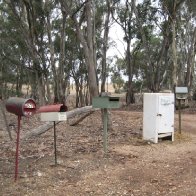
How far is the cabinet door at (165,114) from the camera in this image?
9.94 meters

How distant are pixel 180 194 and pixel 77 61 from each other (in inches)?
1187

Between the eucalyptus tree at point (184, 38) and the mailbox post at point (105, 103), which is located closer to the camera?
the mailbox post at point (105, 103)

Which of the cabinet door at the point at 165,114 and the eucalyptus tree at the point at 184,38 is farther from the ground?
the eucalyptus tree at the point at 184,38

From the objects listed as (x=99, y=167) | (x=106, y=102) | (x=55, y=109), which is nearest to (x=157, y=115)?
(x=106, y=102)

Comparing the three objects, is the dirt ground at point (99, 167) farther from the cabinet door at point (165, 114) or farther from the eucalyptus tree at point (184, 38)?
the eucalyptus tree at point (184, 38)

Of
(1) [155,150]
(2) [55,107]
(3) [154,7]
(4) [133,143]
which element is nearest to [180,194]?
(2) [55,107]

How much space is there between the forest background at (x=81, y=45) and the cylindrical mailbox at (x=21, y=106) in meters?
6.40

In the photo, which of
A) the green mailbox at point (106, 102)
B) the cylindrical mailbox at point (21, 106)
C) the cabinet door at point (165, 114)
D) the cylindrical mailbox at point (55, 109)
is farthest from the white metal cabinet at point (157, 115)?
the cylindrical mailbox at point (21, 106)

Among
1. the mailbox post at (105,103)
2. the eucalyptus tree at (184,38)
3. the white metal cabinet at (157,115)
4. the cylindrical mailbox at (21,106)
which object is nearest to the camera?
the cylindrical mailbox at (21,106)

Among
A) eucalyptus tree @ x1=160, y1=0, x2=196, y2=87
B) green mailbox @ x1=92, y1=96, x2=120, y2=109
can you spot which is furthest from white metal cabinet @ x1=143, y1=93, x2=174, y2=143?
eucalyptus tree @ x1=160, y1=0, x2=196, y2=87

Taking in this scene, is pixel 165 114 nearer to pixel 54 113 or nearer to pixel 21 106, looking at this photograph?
pixel 54 113

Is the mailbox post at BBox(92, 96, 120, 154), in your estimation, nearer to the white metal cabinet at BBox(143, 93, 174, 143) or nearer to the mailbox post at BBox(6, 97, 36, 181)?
the white metal cabinet at BBox(143, 93, 174, 143)

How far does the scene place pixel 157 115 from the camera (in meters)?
9.89

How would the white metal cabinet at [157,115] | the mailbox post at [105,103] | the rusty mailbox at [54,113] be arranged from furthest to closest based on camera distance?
the white metal cabinet at [157,115]
the mailbox post at [105,103]
the rusty mailbox at [54,113]
